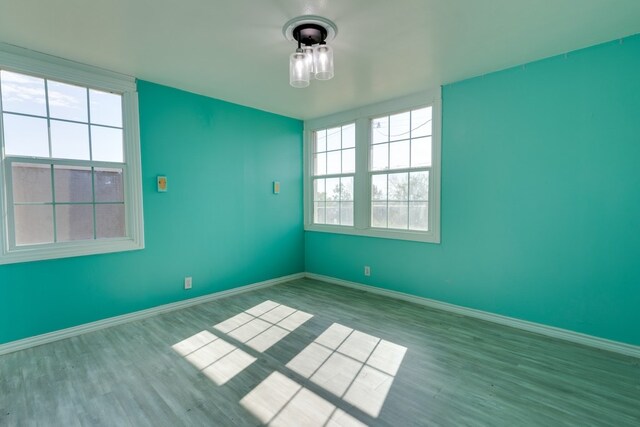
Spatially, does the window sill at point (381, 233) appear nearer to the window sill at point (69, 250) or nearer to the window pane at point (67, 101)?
the window sill at point (69, 250)

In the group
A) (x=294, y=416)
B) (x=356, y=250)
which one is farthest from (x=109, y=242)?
(x=356, y=250)

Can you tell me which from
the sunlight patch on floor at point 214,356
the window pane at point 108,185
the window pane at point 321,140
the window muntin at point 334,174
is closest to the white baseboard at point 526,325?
the window muntin at point 334,174

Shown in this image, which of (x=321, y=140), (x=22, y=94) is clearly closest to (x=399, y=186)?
(x=321, y=140)

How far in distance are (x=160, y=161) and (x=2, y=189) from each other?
1.26 meters

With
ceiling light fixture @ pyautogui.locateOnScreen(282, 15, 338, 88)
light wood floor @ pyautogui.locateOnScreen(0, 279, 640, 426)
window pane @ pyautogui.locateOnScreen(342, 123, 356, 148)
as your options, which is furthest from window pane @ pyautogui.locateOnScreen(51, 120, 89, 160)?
window pane @ pyautogui.locateOnScreen(342, 123, 356, 148)

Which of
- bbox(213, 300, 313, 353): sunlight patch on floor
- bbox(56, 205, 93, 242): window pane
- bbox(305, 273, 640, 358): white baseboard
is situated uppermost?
bbox(56, 205, 93, 242): window pane

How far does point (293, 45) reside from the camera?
2.43 meters

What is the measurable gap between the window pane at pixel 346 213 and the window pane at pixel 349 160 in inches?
19.4

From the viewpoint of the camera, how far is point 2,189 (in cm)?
248

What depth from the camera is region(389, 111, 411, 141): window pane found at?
3.73 m

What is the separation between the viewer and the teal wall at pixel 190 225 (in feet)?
8.87

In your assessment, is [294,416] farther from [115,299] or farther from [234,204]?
[234,204]

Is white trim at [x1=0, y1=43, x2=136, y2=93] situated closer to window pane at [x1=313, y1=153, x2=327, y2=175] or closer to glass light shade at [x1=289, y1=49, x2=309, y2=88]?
glass light shade at [x1=289, y1=49, x2=309, y2=88]

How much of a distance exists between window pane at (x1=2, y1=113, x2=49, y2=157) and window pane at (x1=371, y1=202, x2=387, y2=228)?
3.53 metres
